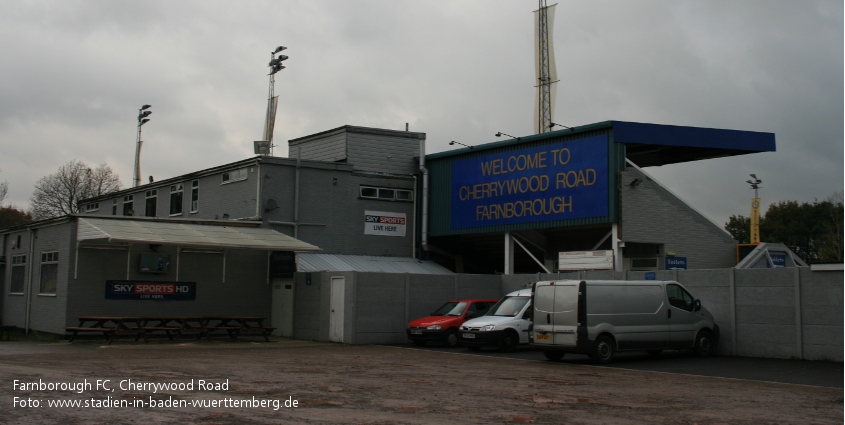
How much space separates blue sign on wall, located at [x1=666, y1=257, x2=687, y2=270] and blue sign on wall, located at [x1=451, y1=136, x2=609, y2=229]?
3.07m

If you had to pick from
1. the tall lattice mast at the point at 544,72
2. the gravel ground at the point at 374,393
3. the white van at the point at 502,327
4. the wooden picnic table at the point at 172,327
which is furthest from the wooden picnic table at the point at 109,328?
the tall lattice mast at the point at 544,72

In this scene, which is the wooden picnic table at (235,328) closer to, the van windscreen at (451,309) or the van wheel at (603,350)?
the van windscreen at (451,309)

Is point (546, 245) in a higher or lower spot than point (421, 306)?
higher

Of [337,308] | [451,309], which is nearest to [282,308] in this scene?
[337,308]

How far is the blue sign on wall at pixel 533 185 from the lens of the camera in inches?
1102

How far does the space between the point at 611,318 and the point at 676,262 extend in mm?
11301

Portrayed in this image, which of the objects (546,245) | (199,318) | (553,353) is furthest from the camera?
(546,245)

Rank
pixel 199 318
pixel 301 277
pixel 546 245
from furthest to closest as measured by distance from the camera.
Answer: pixel 546 245 → pixel 301 277 → pixel 199 318

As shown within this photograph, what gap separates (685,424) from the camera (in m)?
9.53

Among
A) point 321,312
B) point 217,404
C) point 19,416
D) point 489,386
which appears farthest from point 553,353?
point 19,416

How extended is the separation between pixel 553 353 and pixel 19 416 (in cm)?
1282

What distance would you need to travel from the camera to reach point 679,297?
64.6ft

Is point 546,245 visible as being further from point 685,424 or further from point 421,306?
point 685,424

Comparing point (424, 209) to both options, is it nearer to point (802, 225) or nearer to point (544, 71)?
point (544, 71)
